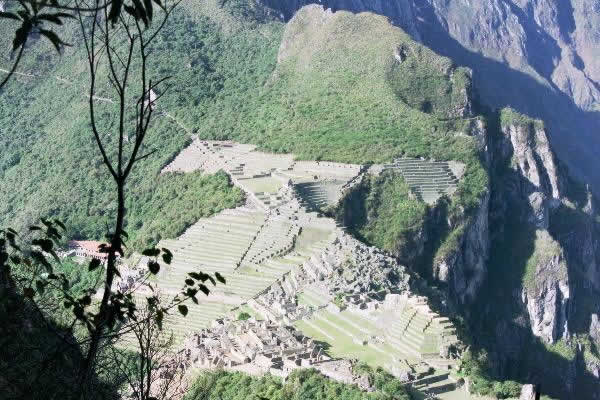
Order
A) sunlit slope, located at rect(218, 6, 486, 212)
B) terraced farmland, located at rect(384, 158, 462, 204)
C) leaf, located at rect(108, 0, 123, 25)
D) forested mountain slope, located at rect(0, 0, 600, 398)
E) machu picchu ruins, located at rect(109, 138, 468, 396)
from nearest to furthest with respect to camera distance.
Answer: leaf, located at rect(108, 0, 123, 25) → machu picchu ruins, located at rect(109, 138, 468, 396) → forested mountain slope, located at rect(0, 0, 600, 398) → terraced farmland, located at rect(384, 158, 462, 204) → sunlit slope, located at rect(218, 6, 486, 212)

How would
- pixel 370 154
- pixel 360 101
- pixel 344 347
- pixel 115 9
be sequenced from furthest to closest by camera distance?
pixel 360 101 → pixel 370 154 → pixel 344 347 → pixel 115 9

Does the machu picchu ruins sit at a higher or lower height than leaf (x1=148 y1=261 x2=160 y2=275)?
lower

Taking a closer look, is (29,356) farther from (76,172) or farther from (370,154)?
(76,172)

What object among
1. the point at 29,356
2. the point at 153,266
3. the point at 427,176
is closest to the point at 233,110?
the point at 427,176

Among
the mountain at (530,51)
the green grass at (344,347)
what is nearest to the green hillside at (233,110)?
the green grass at (344,347)

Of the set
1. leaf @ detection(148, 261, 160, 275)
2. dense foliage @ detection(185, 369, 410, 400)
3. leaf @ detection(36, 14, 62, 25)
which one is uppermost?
leaf @ detection(36, 14, 62, 25)

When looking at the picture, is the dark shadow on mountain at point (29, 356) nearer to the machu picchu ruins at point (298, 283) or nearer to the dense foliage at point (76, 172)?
the machu picchu ruins at point (298, 283)

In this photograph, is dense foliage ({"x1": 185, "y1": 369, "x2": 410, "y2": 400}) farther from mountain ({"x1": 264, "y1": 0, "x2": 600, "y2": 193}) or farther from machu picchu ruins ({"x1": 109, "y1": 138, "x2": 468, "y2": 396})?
mountain ({"x1": 264, "y1": 0, "x2": 600, "y2": 193})

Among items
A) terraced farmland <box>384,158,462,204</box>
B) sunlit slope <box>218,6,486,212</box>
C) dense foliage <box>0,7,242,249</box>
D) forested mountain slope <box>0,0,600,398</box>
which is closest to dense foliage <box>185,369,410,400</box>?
forested mountain slope <box>0,0,600,398</box>
